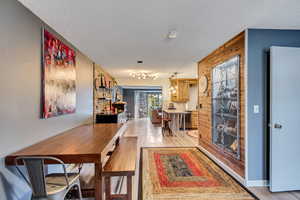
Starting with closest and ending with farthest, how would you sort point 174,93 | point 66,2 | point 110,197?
1. point 66,2
2. point 110,197
3. point 174,93

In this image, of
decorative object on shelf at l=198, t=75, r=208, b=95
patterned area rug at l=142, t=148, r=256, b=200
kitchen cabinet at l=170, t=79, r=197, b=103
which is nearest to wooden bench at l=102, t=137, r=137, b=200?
patterned area rug at l=142, t=148, r=256, b=200

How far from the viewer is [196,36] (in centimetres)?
276

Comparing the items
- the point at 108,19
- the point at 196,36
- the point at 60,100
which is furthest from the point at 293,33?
the point at 60,100

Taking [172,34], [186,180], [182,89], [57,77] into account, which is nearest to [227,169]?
[186,180]

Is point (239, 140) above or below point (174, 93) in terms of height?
below

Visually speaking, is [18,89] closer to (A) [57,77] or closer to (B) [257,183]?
(A) [57,77]

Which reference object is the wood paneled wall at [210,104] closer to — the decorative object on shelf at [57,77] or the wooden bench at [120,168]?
the wooden bench at [120,168]

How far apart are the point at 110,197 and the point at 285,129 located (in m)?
2.63

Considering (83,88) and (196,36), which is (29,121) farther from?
(196,36)

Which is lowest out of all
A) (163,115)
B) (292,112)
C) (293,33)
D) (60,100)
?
(163,115)

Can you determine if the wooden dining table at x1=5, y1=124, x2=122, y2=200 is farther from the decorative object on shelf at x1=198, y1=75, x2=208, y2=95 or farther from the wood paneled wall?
the decorative object on shelf at x1=198, y1=75, x2=208, y2=95

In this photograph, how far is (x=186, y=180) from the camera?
2662 mm

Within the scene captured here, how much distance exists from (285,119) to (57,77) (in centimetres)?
347

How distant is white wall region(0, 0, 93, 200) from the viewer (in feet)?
5.04
